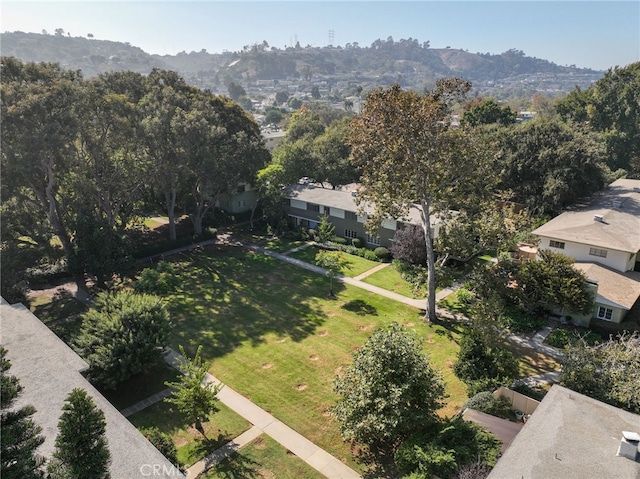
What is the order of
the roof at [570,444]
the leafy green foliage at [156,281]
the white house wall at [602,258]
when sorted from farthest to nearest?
the white house wall at [602,258]
the leafy green foliage at [156,281]
the roof at [570,444]

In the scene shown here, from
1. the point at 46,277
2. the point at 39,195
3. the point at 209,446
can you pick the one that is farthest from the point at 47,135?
the point at 209,446

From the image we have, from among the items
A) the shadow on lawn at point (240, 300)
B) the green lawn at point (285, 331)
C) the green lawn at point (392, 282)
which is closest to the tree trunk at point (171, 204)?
the shadow on lawn at point (240, 300)

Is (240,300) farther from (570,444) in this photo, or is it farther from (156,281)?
(570,444)

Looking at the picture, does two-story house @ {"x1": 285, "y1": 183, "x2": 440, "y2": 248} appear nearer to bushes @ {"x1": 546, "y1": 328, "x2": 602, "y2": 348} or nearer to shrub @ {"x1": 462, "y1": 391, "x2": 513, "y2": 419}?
bushes @ {"x1": 546, "y1": 328, "x2": 602, "y2": 348}

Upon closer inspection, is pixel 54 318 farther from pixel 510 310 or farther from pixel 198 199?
pixel 510 310

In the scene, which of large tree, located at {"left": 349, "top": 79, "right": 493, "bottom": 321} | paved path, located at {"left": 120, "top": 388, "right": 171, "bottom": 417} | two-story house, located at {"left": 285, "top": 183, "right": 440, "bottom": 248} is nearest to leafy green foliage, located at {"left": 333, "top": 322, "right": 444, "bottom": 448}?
paved path, located at {"left": 120, "top": 388, "right": 171, "bottom": 417}

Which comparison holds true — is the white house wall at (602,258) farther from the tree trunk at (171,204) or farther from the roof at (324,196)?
the tree trunk at (171,204)

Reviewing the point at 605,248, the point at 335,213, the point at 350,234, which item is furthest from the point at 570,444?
the point at 335,213
